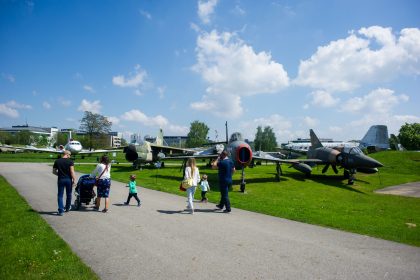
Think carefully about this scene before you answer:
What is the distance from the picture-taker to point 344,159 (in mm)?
22156

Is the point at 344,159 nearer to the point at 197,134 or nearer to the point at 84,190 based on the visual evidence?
the point at 84,190

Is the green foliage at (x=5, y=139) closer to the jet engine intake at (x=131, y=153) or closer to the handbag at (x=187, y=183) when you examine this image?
the jet engine intake at (x=131, y=153)

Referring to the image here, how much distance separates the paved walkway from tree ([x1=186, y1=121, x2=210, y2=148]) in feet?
299

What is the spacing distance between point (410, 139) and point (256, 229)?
315 feet

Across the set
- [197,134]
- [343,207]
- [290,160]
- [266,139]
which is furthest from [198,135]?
[343,207]

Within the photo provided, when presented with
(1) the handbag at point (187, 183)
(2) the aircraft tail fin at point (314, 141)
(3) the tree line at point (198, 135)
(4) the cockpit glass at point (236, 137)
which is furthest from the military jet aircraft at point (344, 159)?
(3) the tree line at point (198, 135)

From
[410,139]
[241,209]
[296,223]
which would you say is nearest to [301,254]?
[296,223]

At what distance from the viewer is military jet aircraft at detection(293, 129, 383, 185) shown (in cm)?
2086

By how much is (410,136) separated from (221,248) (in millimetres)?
97994

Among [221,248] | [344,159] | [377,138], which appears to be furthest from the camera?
[377,138]

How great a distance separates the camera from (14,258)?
5.33 metres

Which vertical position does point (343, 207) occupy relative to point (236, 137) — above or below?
below

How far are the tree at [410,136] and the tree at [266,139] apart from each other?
38.1 m

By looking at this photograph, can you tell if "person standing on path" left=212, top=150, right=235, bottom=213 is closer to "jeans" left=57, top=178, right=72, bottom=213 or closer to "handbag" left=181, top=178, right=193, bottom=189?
"handbag" left=181, top=178, right=193, bottom=189
